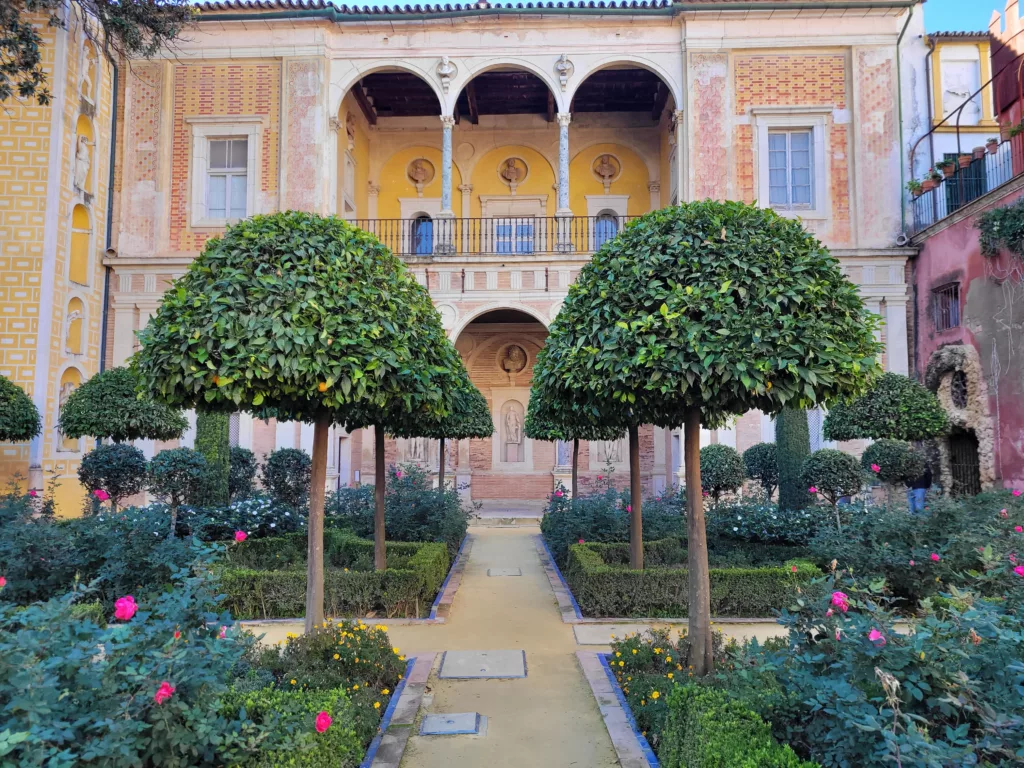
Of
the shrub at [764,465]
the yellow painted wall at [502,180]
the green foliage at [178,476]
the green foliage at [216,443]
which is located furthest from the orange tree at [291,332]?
the yellow painted wall at [502,180]

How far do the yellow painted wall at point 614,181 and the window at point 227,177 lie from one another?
27.3ft

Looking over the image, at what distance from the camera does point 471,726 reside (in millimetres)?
4066

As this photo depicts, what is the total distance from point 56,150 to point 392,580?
39.3 feet

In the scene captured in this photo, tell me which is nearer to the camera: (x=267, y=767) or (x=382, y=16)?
(x=267, y=767)

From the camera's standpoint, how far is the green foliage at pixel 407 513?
9.77 meters

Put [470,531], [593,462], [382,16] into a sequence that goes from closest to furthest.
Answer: [470,531], [382,16], [593,462]

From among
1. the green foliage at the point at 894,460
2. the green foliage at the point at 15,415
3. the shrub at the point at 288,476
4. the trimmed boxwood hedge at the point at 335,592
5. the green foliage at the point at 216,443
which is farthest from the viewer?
the shrub at the point at 288,476

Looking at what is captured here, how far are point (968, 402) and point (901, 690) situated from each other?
11.8 meters

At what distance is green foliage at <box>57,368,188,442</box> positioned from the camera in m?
10.1

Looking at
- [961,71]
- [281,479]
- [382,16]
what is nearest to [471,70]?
[382,16]

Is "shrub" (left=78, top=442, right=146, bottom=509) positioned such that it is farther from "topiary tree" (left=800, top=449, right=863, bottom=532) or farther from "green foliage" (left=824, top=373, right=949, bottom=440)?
"green foliage" (left=824, top=373, right=949, bottom=440)

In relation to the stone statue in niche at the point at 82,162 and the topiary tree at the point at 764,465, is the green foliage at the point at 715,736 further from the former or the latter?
the stone statue in niche at the point at 82,162

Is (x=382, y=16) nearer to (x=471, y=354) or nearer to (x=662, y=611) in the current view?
(x=471, y=354)

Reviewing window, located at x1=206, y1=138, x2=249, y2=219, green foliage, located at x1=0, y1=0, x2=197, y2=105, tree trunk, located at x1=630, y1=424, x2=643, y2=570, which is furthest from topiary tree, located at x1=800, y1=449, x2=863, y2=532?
green foliage, located at x1=0, y1=0, x2=197, y2=105
